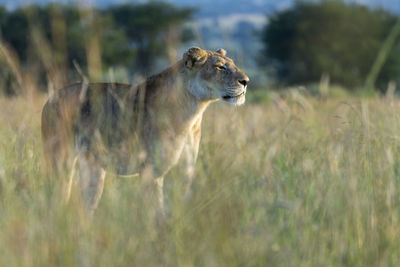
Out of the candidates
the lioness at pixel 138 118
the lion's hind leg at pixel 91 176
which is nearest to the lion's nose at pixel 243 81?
the lioness at pixel 138 118

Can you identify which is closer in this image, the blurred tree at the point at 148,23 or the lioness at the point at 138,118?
the lioness at the point at 138,118

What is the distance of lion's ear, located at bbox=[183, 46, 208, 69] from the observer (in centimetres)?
525

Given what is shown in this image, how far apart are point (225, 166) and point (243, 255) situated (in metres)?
0.66

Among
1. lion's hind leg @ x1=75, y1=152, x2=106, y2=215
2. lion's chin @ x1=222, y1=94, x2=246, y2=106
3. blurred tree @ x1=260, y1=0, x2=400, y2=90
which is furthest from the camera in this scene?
blurred tree @ x1=260, y1=0, x2=400, y2=90

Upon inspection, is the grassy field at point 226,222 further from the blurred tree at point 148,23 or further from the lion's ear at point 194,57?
the blurred tree at point 148,23

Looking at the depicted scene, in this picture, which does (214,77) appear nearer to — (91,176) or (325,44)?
(91,176)

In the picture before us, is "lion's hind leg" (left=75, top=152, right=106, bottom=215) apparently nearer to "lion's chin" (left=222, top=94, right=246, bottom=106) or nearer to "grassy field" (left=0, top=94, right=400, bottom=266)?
"grassy field" (left=0, top=94, right=400, bottom=266)

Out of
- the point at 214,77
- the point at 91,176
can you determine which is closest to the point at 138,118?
the point at 91,176

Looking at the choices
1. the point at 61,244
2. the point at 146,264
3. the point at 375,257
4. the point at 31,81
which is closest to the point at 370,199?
the point at 375,257

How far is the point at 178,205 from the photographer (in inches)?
129

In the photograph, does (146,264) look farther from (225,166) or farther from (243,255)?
(225,166)

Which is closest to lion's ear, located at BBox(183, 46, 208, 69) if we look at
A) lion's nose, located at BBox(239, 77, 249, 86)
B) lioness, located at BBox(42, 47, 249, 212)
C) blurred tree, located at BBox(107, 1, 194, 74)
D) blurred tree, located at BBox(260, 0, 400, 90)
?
lioness, located at BBox(42, 47, 249, 212)

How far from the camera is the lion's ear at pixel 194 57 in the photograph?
5.25 metres

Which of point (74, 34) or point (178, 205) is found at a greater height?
point (178, 205)
